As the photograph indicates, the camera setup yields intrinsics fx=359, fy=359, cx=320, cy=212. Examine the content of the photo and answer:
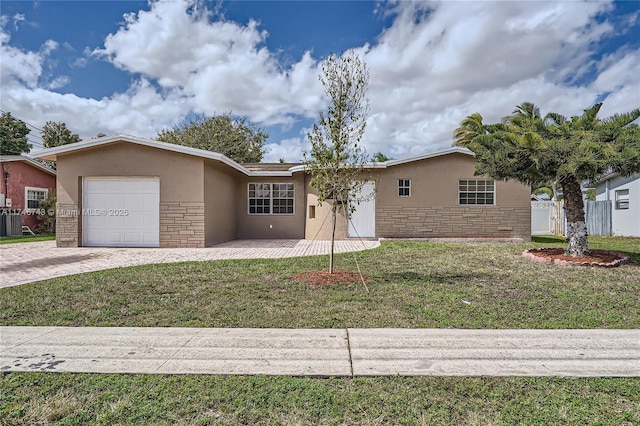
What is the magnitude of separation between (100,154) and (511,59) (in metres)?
14.9

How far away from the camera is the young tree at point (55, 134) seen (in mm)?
29469

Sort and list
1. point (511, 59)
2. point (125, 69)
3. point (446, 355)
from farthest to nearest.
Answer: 1. point (125, 69)
2. point (511, 59)
3. point (446, 355)

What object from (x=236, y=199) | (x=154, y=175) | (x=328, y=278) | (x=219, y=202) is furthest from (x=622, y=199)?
(x=154, y=175)

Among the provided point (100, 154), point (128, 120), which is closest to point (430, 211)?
point (100, 154)

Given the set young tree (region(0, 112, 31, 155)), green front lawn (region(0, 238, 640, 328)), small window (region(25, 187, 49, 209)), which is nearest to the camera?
green front lawn (region(0, 238, 640, 328))

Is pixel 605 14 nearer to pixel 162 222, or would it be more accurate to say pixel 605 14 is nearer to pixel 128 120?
pixel 162 222

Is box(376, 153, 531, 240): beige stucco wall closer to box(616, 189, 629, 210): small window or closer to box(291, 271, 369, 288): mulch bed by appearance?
box(291, 271, 369, 288): mulch bed

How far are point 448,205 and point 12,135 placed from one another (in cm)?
3470

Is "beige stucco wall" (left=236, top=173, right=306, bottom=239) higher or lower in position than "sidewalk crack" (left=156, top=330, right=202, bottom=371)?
higher

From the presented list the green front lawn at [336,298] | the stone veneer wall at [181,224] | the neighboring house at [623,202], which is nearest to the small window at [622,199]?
the neighboring house at [623,202]

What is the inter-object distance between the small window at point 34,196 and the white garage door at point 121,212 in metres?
10.4

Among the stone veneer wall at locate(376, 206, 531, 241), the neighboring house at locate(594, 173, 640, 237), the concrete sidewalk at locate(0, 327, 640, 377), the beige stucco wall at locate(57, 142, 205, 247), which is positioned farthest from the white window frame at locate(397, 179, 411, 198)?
the concrete sidewalk at locate(0, 327, 640, 377)

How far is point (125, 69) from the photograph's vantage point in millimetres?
18719

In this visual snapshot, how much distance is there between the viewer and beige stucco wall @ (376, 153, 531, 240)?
14328 millimetres
